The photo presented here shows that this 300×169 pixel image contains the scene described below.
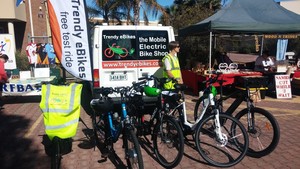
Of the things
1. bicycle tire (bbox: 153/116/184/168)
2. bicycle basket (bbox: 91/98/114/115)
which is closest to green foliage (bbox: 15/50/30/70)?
bicycle basket (bbox: 91/98/114/115)

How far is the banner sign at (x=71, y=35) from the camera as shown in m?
4.88

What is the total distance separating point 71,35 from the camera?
16.3 ft

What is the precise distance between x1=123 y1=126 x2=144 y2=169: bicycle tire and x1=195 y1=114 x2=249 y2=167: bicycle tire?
39.3 inches

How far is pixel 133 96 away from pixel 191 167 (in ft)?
4.44

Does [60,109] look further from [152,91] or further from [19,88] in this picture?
[19,88]

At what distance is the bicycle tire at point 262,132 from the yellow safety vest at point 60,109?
8.49ft

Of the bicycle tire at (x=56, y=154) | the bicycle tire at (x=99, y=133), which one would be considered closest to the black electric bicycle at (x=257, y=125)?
the bicycle tire at (x=99, y=133)

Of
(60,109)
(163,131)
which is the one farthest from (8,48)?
(163,131)

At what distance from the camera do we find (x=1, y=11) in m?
20.4

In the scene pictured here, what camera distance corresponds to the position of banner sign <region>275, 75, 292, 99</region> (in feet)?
29.7

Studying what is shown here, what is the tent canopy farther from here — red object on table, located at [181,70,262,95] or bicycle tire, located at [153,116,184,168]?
bicycle tire, located at [153,116,184,168]

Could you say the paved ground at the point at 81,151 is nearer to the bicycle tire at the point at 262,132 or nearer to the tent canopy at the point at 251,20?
the bicycle tire at the point at 262,132

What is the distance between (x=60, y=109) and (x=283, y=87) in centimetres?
761

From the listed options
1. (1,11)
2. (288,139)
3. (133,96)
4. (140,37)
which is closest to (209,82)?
(133,96)
